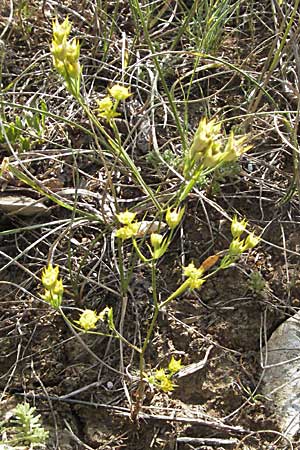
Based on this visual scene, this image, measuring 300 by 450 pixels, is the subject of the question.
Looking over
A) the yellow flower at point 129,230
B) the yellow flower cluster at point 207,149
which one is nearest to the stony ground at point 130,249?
the yellow flower at point 129,230

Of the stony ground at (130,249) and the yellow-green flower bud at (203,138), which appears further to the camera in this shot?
the stony ground at (130,249)

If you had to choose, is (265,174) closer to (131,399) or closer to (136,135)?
(136,135)

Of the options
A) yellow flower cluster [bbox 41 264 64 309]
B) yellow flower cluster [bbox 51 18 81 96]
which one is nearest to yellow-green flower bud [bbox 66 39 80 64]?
yellow flower cluster [bbox 51 18 81 96]

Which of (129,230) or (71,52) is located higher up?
(71,52)

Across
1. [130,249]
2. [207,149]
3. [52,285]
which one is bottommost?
[130,249]

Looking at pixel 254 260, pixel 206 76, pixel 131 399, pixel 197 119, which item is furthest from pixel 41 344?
pixel 206 76

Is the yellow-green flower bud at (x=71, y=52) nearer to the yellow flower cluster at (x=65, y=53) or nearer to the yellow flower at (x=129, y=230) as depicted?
the yellow flower cluster at (x=65, y=53)

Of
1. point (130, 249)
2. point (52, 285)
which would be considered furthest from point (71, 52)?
point (130, 249)

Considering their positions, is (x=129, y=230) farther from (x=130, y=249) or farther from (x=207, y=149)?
(x=130, y=249)

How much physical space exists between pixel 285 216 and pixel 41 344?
31.7 inches

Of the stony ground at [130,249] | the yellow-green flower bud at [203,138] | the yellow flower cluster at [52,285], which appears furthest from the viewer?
the stony ground at [130,249]

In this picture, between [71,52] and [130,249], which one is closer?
[71,52]

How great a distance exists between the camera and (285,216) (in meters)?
1.89

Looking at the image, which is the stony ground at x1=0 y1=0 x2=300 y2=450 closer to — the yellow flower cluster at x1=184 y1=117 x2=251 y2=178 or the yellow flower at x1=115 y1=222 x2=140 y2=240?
the yellow flower at x1=115 y1=222 x2=140 y2=240
